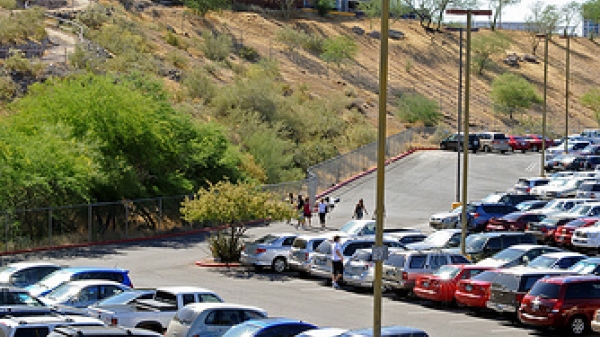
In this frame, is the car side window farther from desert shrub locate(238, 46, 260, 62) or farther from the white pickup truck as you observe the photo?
desert shrub locate(238, 46, 260, 62)

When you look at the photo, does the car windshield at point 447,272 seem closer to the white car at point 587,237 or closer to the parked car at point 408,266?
the parked car at point 408,266

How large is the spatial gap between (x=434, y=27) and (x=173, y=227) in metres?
96.0

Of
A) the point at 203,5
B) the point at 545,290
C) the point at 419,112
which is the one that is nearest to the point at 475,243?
the point at 545,290

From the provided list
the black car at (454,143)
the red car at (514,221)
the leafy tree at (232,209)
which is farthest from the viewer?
the black car at (454,143)

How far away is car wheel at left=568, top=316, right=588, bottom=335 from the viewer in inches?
885

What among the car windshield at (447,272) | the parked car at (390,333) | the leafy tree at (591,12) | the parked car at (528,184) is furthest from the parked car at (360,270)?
the leafy tree at (591,12)

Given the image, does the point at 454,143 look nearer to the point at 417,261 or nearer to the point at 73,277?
the point at 417,261

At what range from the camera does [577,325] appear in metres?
22.5

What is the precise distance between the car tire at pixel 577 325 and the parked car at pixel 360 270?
7022 mm

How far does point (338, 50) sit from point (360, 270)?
254ft

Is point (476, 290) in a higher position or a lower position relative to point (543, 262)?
lower

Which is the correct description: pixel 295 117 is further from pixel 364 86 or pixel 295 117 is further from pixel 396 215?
pixel 364 86

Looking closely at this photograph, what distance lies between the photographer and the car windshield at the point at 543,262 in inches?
1093

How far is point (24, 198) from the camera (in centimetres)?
3831
